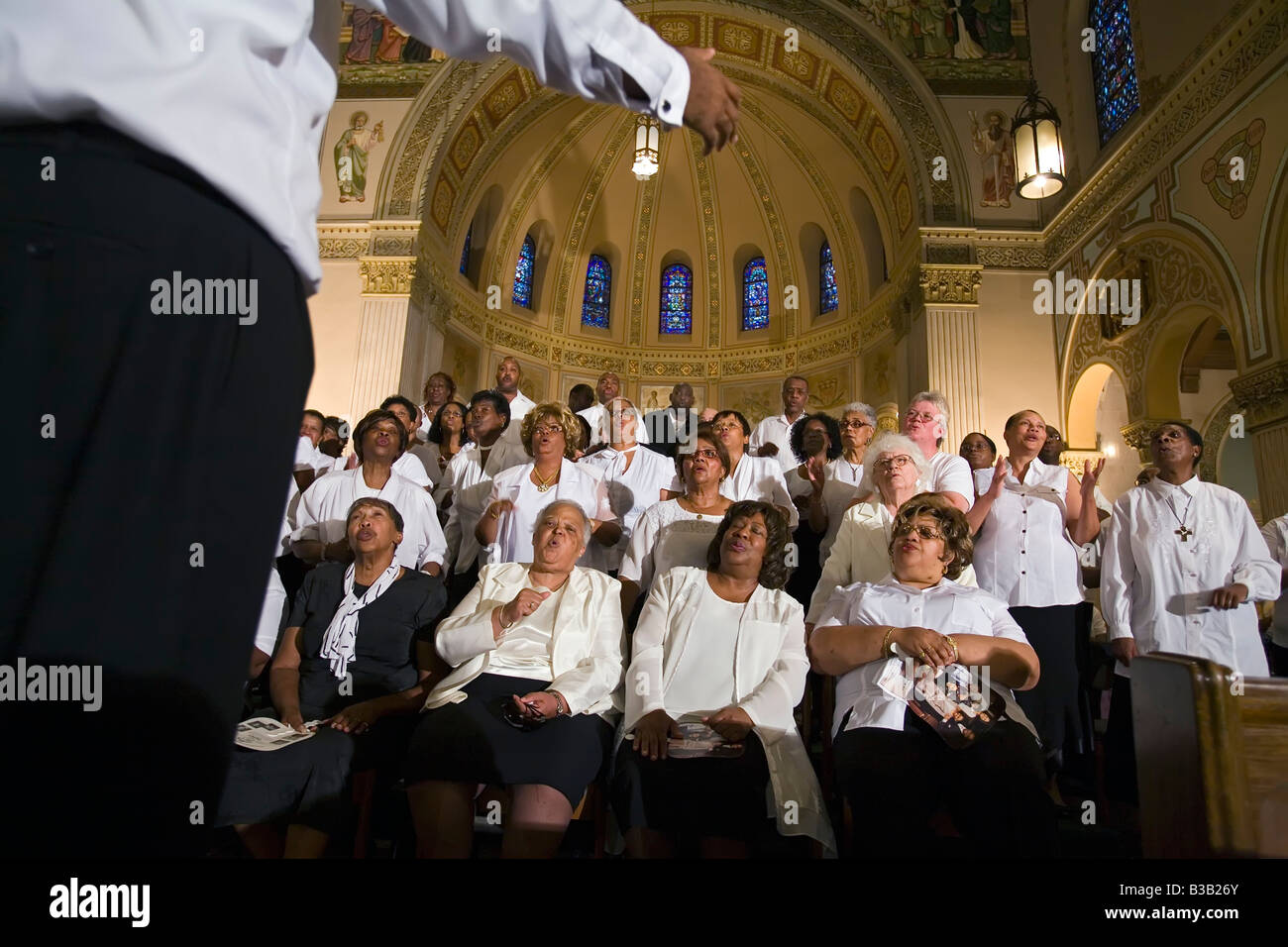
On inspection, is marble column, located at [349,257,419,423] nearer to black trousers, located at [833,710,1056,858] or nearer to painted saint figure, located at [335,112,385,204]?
painted saint figure, located at [335,112,385,204]

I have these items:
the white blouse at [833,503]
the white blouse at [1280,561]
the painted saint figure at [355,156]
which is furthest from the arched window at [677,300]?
the white blouse at [1280,561]

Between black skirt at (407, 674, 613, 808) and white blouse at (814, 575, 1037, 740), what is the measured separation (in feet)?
3.01

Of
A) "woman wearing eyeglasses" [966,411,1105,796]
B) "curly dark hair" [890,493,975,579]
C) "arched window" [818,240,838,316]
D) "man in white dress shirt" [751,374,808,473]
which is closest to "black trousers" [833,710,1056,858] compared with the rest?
"curly dark hair" [890,493,975,579]

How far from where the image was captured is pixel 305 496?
14.6ft

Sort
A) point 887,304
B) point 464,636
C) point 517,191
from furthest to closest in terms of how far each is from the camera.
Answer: point 517,191, point 887,304, point 464,636

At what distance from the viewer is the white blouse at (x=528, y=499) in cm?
431

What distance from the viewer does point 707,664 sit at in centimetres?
306

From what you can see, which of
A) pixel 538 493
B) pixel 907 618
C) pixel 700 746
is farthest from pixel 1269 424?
pixel 700 746

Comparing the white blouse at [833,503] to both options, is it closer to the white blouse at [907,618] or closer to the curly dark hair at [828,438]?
the curly dark hair at [828,438]

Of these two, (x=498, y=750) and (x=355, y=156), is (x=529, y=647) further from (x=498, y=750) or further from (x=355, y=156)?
(x=355, y=156)

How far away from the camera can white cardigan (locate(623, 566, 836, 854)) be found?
2.60 m

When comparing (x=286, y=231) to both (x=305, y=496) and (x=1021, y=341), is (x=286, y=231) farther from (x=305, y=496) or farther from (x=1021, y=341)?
(x=1021, y=341)

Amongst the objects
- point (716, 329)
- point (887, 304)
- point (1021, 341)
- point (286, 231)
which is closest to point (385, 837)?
point (286, 231)
